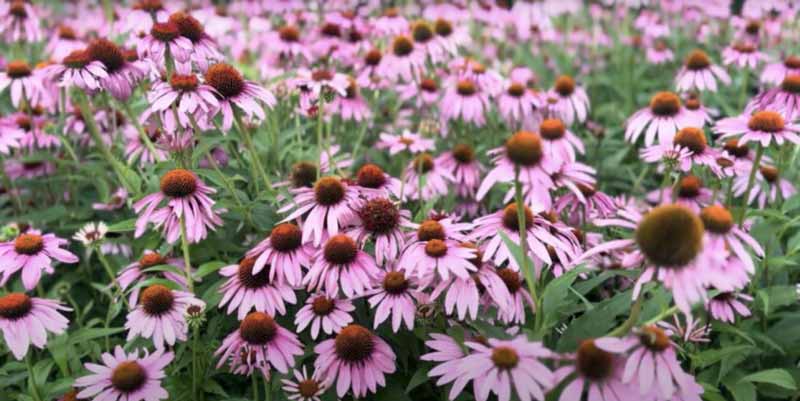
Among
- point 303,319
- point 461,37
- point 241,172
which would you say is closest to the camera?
point 303,319

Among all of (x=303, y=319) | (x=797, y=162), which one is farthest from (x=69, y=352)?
(x=797, y=162)

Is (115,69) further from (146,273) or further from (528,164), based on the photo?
(528,164)

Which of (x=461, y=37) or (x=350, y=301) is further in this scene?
(x=461, y=37)

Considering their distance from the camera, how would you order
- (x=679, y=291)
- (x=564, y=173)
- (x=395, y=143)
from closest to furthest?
(x=679, y=291)
(x=564, y=173)
(x=395, y=143)

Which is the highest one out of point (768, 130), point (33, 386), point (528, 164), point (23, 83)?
point (528, 164)

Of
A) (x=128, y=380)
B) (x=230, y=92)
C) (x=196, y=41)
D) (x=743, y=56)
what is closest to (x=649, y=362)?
(x=128, y=380)

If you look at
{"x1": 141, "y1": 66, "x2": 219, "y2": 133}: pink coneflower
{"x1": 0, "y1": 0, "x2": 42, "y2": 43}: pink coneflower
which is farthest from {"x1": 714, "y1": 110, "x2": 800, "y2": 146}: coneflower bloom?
{"x1": 0, "y1": 0, "x2": 42, "y2": 43}: pink coneflower

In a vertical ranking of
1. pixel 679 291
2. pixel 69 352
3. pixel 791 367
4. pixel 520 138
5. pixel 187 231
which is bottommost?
pixel 791 367

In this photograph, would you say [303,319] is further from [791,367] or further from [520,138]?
[791,367]
